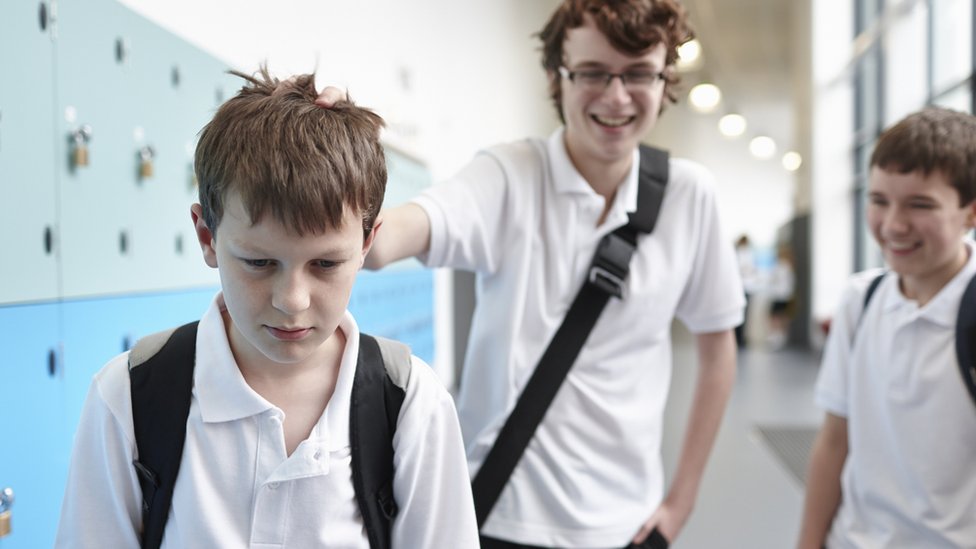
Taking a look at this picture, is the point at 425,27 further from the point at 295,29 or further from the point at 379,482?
the point at 379,482

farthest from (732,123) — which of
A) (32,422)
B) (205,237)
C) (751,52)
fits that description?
(205,237)

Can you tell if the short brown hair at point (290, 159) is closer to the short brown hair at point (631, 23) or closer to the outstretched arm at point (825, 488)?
the short brown hair at point (631, 23)

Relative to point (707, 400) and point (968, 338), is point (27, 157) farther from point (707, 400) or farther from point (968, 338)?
point (968, 338)

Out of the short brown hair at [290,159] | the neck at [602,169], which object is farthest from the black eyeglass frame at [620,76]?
the short brown hair at [290,159]

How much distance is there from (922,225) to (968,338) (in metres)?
0.25

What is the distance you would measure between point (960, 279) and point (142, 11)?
2310 mm

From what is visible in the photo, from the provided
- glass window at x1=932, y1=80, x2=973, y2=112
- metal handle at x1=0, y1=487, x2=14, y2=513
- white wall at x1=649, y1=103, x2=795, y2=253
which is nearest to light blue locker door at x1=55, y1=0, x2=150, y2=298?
metal handle at x1=0, y1=487, x2=14, y2=513

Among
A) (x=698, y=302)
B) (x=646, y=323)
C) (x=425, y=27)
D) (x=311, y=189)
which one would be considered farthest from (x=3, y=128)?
(x=425, y=27)

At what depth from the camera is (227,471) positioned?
97 centimetres

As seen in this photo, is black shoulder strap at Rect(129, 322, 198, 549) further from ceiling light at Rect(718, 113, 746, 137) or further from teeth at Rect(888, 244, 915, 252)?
ceiling light at Rect(718, 113, 746, 137)

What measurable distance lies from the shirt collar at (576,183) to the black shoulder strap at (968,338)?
2.34ft

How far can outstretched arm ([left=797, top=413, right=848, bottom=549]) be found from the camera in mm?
1896

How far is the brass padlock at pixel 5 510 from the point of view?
159cm

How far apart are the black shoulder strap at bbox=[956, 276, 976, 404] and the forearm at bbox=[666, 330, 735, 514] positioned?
447mm
